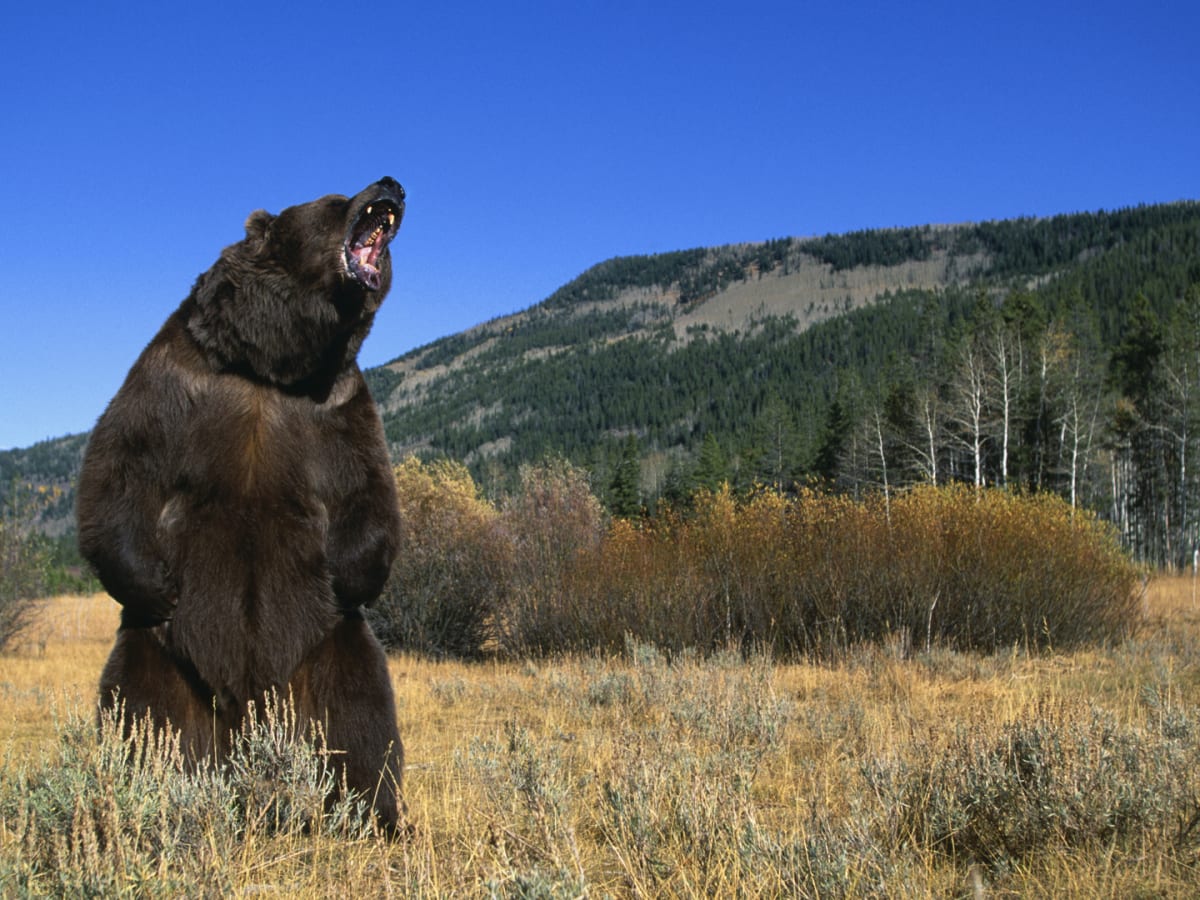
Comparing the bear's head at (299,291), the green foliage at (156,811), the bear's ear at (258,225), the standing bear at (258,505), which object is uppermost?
the bear's ear at (258,225)

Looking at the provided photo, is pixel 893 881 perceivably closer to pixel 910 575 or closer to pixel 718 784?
pixel 718 784

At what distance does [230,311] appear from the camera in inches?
125

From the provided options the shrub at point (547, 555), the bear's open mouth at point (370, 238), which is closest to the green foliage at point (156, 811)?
the bear's open mouth at point (370, 238)

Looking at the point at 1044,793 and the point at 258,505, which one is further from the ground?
the point at 258,505

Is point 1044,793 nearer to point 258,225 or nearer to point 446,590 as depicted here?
point 258,225

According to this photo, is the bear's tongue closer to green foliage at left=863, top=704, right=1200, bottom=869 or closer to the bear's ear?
the bear's ear

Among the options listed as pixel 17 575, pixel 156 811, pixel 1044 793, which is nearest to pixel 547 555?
pixel 17 575

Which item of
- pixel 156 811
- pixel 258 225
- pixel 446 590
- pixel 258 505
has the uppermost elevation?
pixel 258 225

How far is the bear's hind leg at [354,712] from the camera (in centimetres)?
314

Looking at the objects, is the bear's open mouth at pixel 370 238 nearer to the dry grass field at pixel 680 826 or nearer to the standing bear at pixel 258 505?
the standing bear at pixel 258 505

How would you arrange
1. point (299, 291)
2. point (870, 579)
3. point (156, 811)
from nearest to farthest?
point (156, 811)
point (299, 291)
point (870, 579)

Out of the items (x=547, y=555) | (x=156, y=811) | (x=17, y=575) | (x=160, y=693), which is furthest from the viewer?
(x=17, y=575)

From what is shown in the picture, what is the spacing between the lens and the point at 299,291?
3264 mm

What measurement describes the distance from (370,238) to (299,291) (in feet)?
1.10
